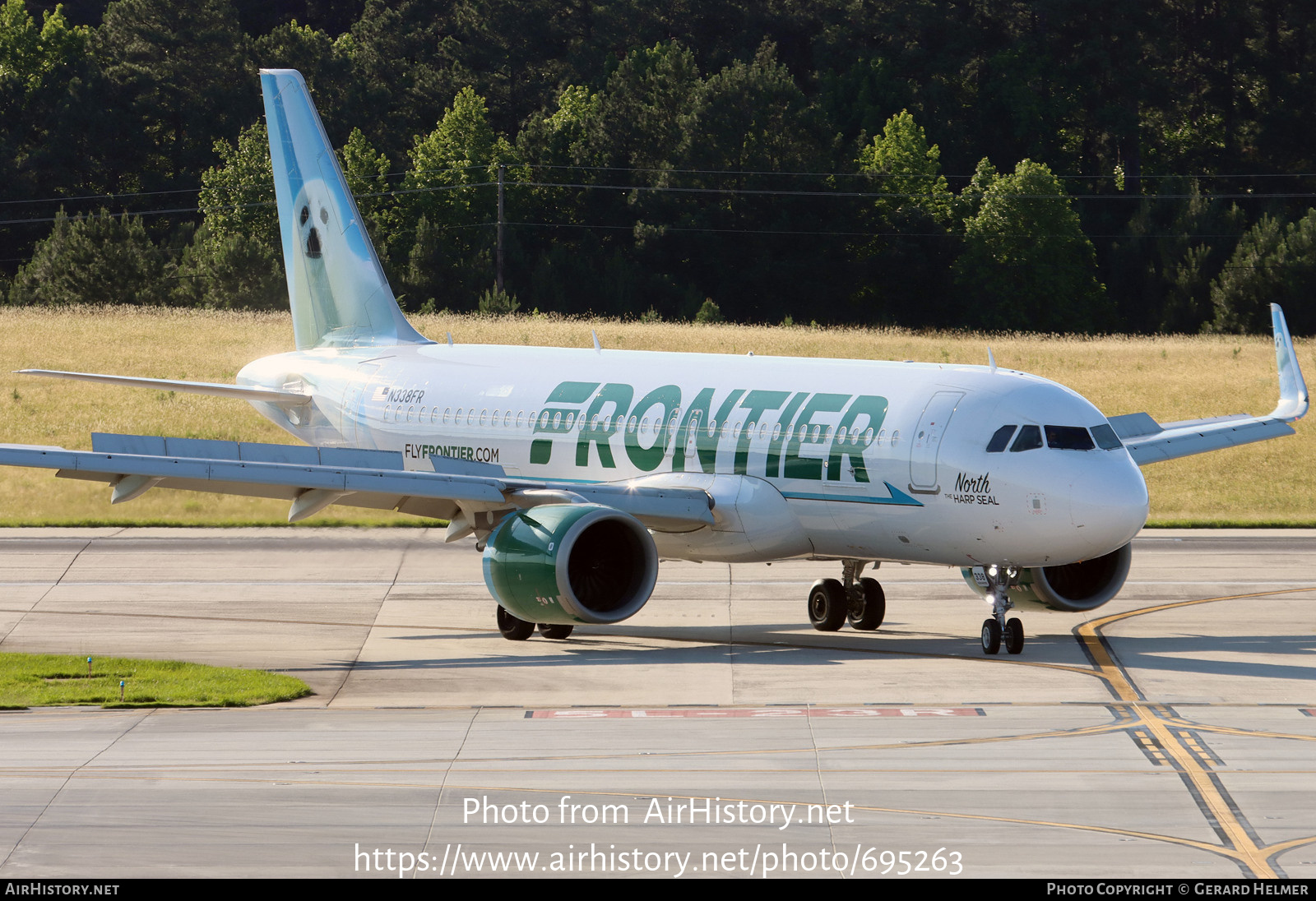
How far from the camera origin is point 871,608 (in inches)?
1126

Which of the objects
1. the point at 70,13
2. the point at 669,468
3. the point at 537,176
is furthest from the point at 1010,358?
the point at 70,13

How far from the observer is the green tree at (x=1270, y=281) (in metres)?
107

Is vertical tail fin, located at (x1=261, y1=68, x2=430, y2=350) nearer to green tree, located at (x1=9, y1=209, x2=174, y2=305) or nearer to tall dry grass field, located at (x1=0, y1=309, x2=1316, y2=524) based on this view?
tall dry grass field, located at (x1=0, y1=309, x2=1316, y2=524)

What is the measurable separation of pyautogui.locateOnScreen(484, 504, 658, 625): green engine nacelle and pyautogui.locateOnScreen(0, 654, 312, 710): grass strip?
11.2ft

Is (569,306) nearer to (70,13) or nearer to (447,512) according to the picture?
(70,13)

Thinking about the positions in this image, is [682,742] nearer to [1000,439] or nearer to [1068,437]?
[1000,439]

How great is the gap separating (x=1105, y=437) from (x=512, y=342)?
51726 millimetres

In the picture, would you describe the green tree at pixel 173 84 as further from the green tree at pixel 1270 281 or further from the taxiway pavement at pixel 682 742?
the taxiway pavement at pixel 682 742

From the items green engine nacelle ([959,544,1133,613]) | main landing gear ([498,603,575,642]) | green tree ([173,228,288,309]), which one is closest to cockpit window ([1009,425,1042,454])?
green engine nacelle ([959,544,1133,613])

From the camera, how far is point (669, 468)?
28.6 meters

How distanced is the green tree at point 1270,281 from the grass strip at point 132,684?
92.9 meters

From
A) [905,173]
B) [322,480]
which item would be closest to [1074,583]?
[322,480]

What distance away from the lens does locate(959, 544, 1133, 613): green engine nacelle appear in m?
27.1

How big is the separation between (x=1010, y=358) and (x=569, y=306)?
158ft
